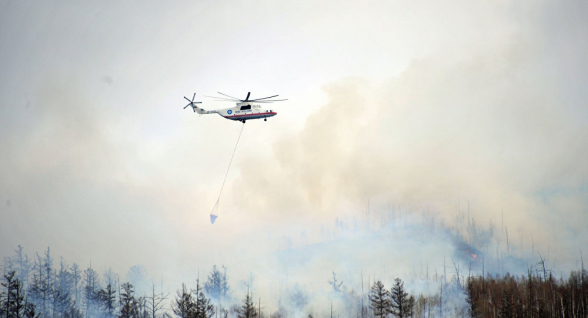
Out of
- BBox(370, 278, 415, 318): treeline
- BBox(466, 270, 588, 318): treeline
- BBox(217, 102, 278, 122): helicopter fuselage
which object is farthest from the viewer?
BBox(466, 270, 588, 318): treeline

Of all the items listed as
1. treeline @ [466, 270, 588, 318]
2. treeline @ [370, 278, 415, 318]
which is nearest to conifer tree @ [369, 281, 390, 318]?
treeline @ [370, 278, 415, 318]

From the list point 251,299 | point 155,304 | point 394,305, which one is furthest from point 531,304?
point 155,304

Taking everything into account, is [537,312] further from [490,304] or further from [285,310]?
[285,310]

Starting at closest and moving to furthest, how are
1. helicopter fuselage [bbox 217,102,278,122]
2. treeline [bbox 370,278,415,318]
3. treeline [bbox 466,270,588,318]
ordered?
1. helicopter fuselage [bbox 217,102,278,122]
2. treeline [bbox 370,278,415,318]
3. treeline [bbox 466,270,588,318]

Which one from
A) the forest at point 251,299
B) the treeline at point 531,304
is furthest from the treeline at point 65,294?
the treeline at point 531,304

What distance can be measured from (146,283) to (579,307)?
15426 cm

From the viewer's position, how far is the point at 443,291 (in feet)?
569

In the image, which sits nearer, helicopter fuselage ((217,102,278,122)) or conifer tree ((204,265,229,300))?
helicopter fuselage ((217,102,278,122))

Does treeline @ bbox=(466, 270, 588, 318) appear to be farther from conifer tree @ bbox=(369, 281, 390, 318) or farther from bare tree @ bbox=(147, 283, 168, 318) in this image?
bare tree @ bbox=(147, 283, 168, 318)

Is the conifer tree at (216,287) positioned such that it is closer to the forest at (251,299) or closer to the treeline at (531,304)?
the forest at (251,299)

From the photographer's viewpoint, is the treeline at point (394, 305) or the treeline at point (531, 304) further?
the treeline at point (531, 304)

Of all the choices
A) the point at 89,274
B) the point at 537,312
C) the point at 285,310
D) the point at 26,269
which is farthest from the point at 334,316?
the point at 26,269

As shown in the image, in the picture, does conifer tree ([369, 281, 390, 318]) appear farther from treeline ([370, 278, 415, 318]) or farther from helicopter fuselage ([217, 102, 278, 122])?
helicopter fuselage ([217, 102, 278, 122])

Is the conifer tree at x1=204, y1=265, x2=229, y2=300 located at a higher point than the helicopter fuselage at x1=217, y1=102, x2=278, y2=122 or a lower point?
lower
